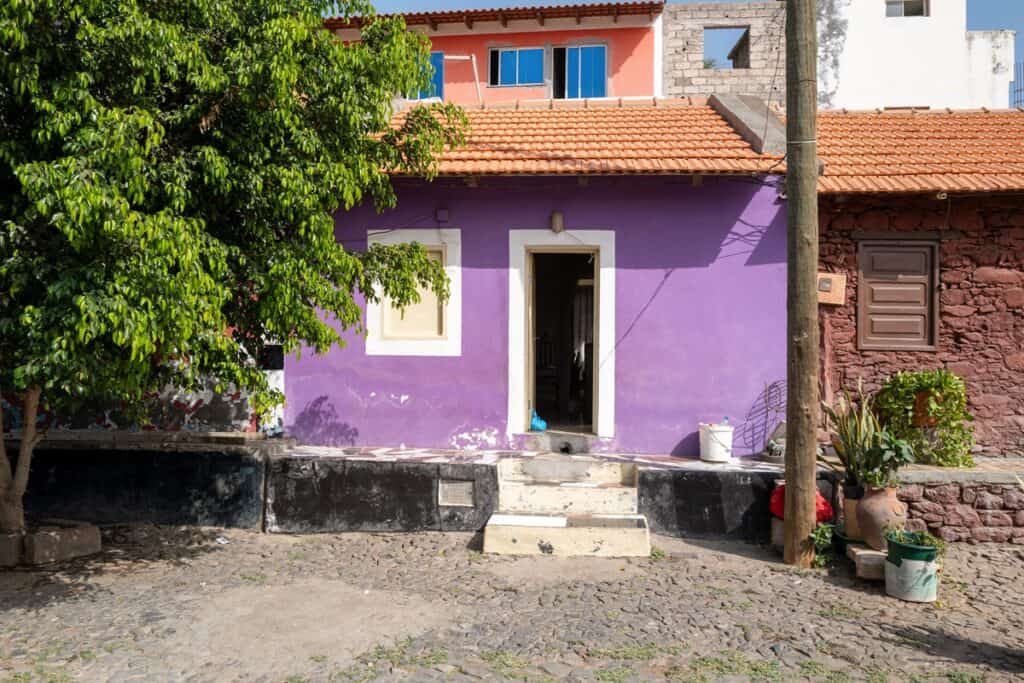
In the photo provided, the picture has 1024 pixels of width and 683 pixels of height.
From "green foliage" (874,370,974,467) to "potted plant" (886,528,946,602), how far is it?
6.26 feet

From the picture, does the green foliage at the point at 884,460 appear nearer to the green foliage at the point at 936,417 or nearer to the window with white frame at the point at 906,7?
the green foliage at the point at 936,417

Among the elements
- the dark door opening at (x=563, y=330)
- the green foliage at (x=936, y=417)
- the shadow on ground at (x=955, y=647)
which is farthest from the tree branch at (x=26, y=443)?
the green foliage at (x=936, y=417)

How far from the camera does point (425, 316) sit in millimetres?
8695

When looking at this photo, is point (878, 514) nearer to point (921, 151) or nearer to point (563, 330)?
point (921, 151)

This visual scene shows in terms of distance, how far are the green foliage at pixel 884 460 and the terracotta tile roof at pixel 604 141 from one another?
9.61 ft

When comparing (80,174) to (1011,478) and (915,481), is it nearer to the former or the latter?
(915,481)

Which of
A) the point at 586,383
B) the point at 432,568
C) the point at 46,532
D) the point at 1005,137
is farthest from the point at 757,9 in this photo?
the point at 46,532

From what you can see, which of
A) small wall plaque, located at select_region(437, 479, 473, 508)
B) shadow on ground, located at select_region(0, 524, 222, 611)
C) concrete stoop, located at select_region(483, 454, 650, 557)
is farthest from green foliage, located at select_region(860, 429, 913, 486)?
shadow on ground, located at select_region(0, 524, 222, 611)

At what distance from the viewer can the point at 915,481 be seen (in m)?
7.12

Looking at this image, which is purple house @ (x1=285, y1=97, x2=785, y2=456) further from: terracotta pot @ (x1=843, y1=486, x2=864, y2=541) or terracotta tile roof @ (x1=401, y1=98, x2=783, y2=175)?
terracotta pot @ (x1=843, y1=486, x2=864, y2=541)

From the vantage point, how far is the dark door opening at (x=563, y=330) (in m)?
11.6

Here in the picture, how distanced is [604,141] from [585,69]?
1345 centimetres

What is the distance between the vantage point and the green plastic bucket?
226 inches

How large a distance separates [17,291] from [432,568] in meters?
3.78
